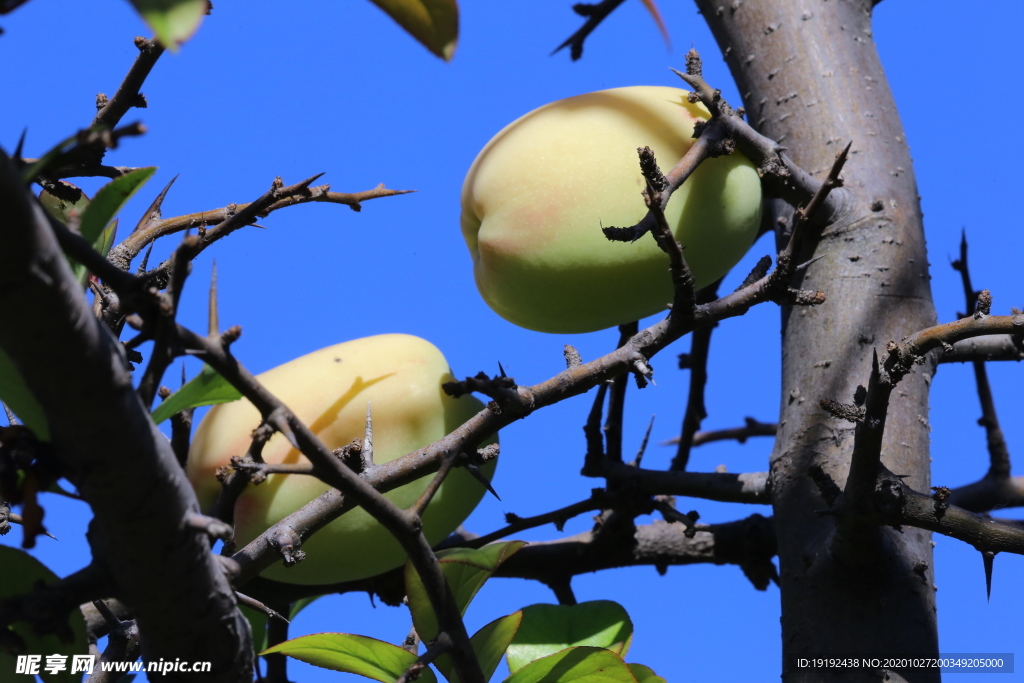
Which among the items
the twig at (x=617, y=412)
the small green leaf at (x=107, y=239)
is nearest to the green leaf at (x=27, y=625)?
the small green leaf at (x=107, y=239)

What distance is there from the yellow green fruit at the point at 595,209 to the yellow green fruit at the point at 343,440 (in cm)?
14

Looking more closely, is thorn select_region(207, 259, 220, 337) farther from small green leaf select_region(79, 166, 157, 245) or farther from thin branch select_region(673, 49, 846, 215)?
thin branch select_region(673, 49, 846, 215)

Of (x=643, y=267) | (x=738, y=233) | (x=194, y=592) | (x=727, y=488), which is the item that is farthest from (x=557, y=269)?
(x=194, y=592)

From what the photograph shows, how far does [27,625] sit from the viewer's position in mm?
489

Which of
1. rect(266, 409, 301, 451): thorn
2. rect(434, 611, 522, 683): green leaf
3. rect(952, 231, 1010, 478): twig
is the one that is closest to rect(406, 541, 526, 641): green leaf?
rect(434, 611, 522, 683): green leaf

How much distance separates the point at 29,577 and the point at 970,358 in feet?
3.10

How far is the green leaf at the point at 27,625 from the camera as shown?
1.55 ft

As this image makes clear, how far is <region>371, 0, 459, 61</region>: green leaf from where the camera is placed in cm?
39

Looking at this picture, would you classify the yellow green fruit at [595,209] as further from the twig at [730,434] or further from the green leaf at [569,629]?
the twig at [730,434]

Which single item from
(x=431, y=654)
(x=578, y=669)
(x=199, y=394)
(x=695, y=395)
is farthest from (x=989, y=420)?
(x=199, y=394)

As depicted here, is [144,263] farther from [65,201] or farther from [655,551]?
[655,551]

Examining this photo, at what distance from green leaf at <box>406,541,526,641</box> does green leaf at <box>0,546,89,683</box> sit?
8.6 inches

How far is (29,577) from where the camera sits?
47 cm

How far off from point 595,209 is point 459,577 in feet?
1.15
